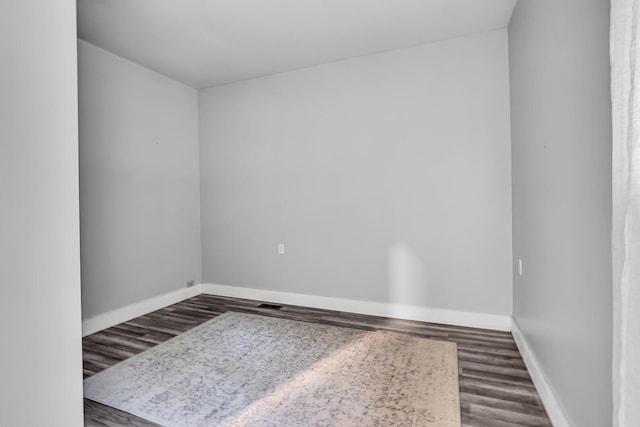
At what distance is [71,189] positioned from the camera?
1.63 m

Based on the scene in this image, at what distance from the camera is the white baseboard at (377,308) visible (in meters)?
3.01

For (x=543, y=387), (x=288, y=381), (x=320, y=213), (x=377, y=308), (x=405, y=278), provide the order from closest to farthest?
1. (x=543, y=387)
2. (x=288, y=381)
3. (x=405, y=278)
4. (x=377, y=308)
5. (x=320, y=213)

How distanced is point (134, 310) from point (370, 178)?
2770 mm

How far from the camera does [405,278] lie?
3285mm

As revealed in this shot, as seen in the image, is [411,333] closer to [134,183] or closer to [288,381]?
[288,381]

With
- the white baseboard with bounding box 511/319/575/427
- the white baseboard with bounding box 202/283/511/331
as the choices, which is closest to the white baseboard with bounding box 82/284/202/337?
the white baseboard with bounding box 202/283/511/331

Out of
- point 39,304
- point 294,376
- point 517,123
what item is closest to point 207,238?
point 294,376

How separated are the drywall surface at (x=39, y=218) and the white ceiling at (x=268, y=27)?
119 cm

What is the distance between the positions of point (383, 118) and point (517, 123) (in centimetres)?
119

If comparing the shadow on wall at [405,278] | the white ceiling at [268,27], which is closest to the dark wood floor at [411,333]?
the shadow on wall at [405,278]

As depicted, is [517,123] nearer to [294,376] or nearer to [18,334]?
[294,376]

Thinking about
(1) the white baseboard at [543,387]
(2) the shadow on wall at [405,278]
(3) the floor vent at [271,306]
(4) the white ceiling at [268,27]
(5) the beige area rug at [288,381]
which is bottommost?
(5) the beige area rug at [288,381]

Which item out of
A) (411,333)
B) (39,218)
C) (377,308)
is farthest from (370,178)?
(39,218)

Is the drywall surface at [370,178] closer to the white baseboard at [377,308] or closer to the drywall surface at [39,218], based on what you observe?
the white baseboard at [377,308]
